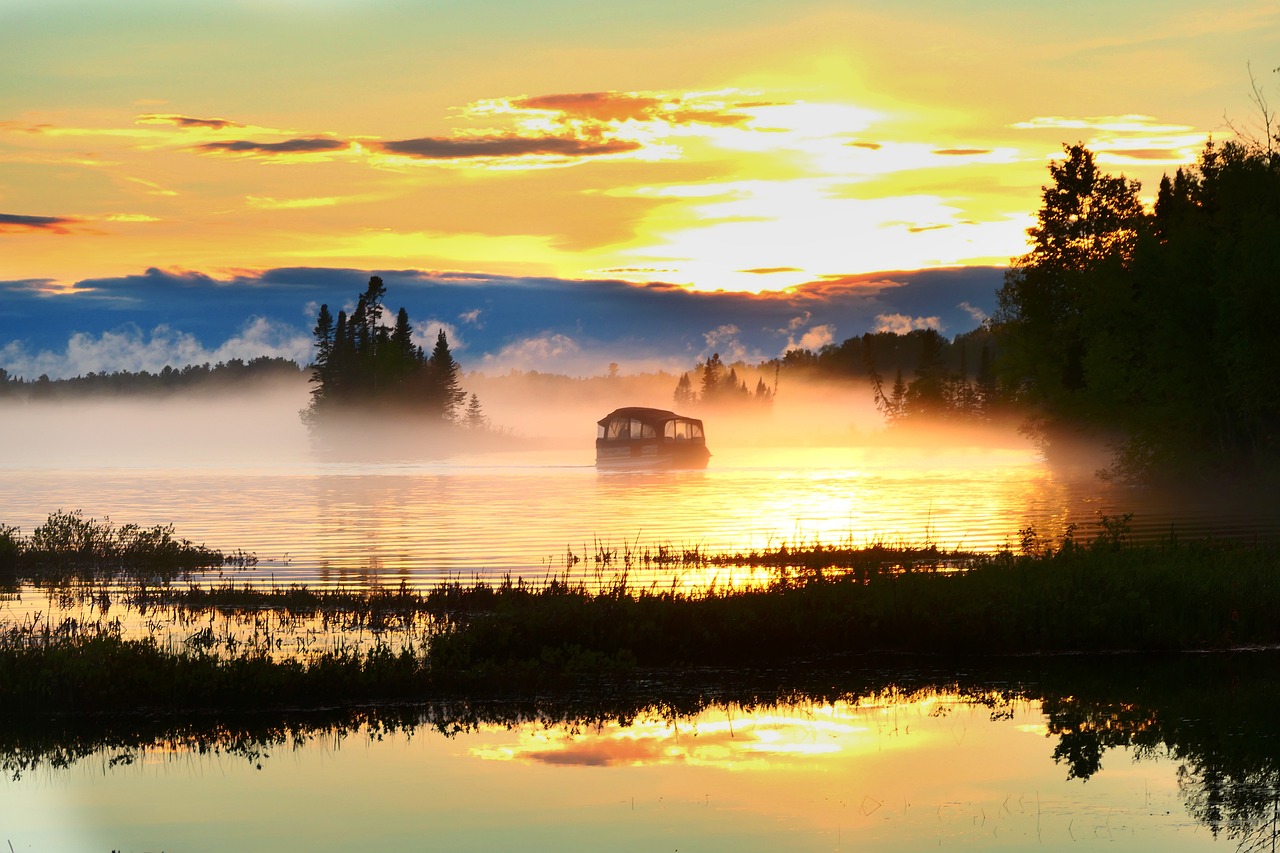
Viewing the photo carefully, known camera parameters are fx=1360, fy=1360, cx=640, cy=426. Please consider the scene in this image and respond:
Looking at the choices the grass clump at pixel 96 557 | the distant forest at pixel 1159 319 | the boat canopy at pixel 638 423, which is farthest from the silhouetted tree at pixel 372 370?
the grass clump at pixel 96 557

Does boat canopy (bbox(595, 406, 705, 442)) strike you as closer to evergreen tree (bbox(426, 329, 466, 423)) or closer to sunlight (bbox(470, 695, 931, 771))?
evergreen tree (bbox(426, 329, 466, 423))

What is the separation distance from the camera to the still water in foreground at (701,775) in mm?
14625

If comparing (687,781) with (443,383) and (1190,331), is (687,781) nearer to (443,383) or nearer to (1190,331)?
(1190,331)

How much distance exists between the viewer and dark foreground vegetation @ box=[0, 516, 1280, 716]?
1947cm

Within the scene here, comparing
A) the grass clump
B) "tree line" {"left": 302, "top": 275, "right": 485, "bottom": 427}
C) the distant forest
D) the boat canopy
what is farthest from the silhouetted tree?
the grass clump

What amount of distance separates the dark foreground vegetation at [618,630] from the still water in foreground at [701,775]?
870 millimetres

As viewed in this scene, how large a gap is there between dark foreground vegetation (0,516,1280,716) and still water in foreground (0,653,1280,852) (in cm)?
87

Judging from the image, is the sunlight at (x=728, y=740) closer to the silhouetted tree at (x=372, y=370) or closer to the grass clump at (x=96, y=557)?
the grass clump at (x=96, y=557)

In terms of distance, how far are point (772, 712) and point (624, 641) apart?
11.2ft

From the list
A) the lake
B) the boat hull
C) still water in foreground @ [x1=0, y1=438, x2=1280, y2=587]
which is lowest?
the lake

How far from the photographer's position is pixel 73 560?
36.0 metres

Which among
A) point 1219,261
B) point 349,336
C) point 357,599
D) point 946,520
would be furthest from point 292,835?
point 349,336

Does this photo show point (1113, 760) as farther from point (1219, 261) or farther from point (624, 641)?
point (1219, 261)

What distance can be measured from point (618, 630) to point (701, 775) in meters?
5.96
